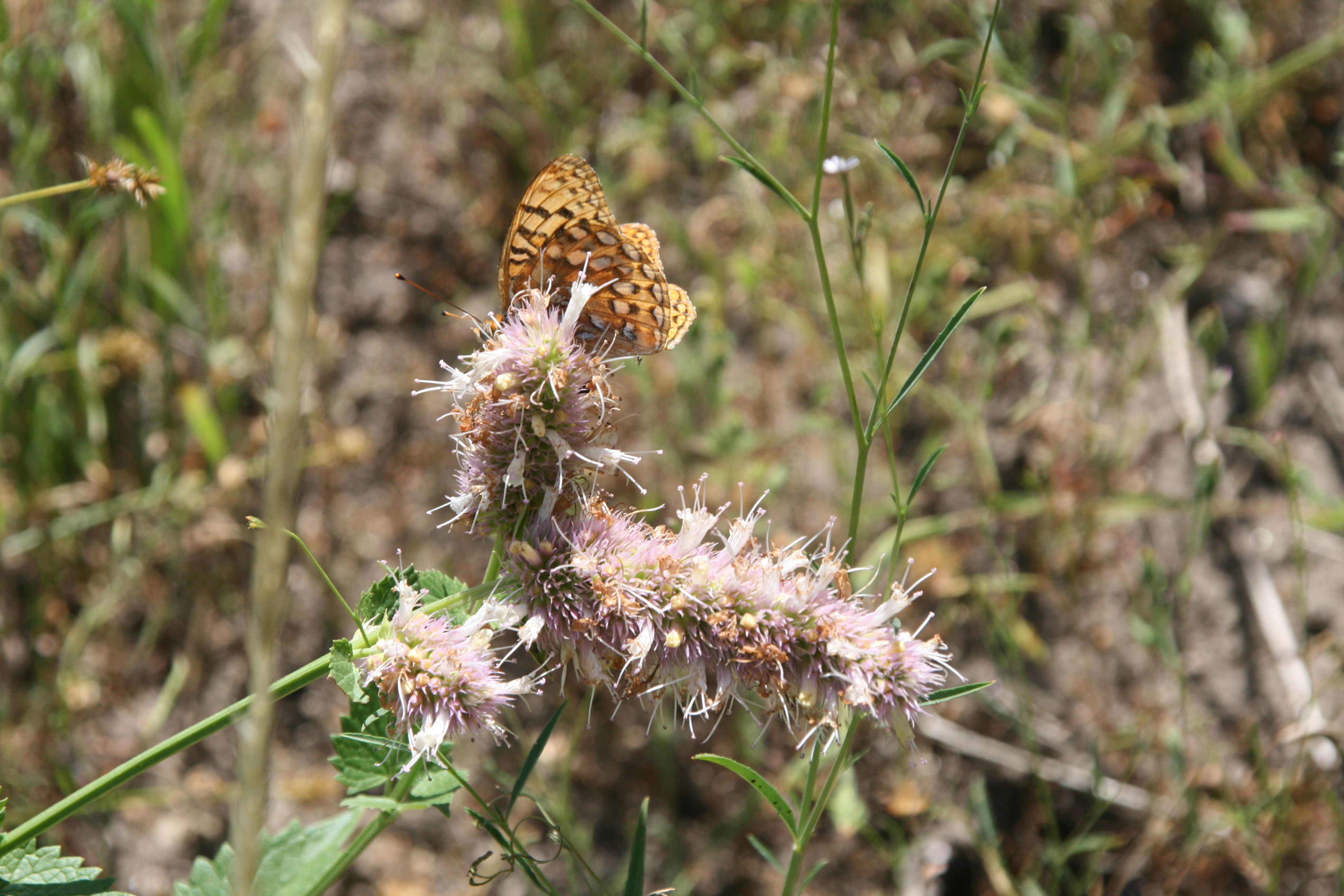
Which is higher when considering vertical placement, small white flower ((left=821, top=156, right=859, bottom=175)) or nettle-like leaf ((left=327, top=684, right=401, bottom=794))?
small white flower ((left=821, top=156, right=859, bottom=175))

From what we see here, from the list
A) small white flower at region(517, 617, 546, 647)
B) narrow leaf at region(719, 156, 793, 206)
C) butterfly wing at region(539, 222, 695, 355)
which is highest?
narrow leaf at region(719, 156, 793, 206)

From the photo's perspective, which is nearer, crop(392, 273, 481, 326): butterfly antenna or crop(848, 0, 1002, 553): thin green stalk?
crop(848, 0, 1002, 553): thin green stalk

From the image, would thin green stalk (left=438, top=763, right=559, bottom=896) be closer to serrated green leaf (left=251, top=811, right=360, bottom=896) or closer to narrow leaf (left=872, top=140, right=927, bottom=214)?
serrated green leaf (left=251, top=811, right=360, bottom=896)

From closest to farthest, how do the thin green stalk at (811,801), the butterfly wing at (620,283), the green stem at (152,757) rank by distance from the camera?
the green stem at (152,757) < the thin green stalk at (811,801) < the butterfly wing at (620,283)

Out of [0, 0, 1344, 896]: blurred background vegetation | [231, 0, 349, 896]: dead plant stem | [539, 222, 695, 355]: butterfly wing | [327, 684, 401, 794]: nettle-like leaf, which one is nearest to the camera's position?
[231, 0, 349, 896]: dead plant stem

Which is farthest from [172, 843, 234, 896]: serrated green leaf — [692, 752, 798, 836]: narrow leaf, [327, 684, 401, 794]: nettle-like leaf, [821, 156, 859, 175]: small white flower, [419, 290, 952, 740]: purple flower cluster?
[821, 156, 859, 175]: small white flower

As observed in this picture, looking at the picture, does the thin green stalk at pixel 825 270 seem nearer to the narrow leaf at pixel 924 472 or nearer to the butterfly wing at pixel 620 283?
the narrow leaf at pixel 924 472

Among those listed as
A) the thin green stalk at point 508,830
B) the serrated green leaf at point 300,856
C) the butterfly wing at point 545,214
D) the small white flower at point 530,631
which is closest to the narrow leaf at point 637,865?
the thin green stalk at point 508,830
